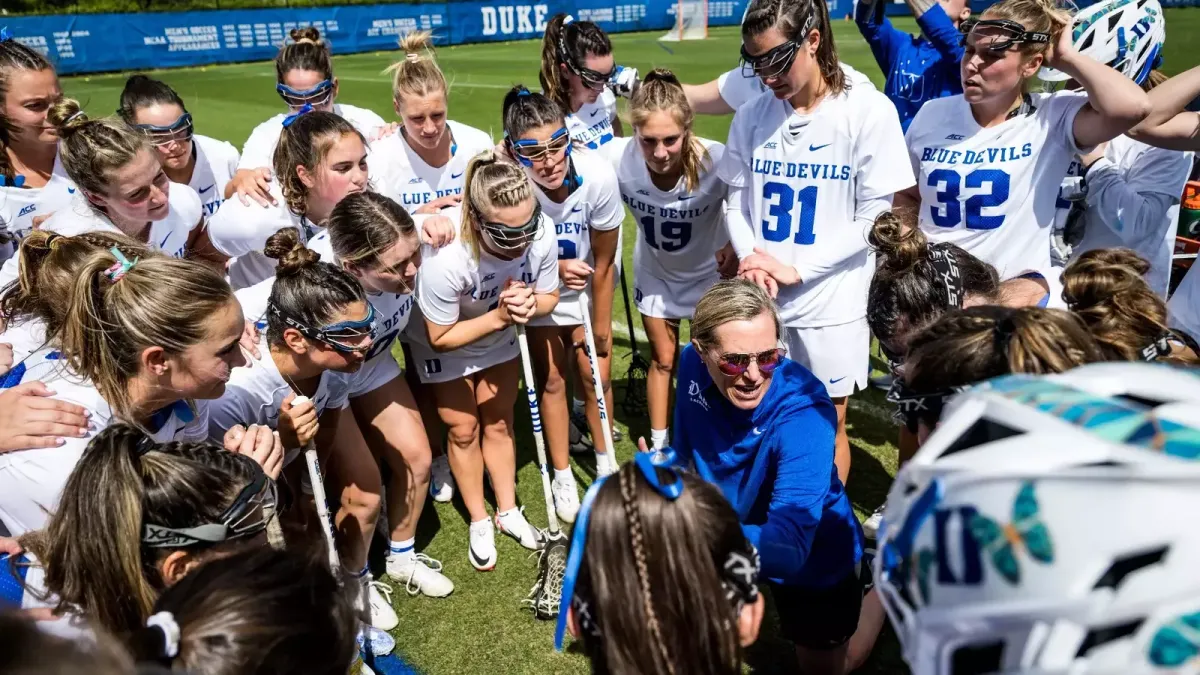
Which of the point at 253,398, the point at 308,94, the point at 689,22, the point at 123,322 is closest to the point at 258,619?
Answer: the point at 123,322

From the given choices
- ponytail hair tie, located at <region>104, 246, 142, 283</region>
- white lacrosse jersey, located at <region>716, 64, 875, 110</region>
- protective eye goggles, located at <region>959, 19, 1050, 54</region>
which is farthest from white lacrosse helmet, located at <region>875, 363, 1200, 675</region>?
white lacrosse jersey, located at <region>716, 64, 875, 110</region>

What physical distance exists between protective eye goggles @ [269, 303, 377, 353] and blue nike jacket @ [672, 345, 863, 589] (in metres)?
1.44

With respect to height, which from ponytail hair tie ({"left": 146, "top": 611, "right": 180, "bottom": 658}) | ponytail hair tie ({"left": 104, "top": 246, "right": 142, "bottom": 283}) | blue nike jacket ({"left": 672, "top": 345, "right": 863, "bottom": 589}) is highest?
ponytail hair tie ({"left": 104, "top": 246, "right": 142, "bottom": 283})

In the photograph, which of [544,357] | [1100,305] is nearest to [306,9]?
[544,357]

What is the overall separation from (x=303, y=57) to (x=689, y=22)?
33518 mm

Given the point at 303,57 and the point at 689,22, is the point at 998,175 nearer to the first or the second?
the point at 303,57

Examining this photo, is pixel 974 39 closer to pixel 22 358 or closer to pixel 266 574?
pixel 266 574

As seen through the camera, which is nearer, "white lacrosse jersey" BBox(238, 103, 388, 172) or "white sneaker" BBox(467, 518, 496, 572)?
"white sneaker" BBox(467, 518, 496, 572)

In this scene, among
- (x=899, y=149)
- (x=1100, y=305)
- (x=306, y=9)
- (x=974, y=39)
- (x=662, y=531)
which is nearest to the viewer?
(x=662, y=531)

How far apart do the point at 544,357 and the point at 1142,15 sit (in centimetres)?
389

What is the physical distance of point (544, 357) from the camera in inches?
201

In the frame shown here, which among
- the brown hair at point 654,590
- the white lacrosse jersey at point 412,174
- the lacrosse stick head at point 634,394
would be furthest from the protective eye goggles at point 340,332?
the lacrosse stick head at point 634,394

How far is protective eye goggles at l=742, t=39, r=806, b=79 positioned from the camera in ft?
13.0

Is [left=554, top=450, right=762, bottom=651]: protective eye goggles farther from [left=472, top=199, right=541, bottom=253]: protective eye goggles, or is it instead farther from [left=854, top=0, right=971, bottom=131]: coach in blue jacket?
[left=854, top=0, right=971, bottom=131]: coach in blue jacket
